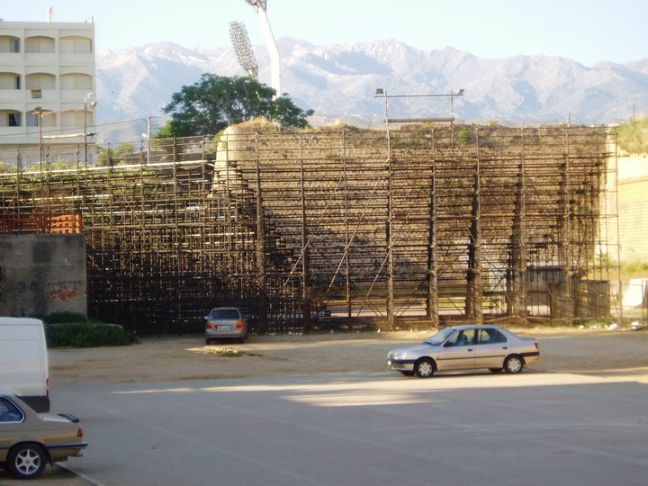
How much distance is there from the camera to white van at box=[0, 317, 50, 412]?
1670 centimetres

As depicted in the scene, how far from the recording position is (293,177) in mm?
44031

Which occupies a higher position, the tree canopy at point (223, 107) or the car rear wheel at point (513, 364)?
the tree canopy at point (223, 107)

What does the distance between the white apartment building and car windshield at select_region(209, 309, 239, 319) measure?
53414 mm

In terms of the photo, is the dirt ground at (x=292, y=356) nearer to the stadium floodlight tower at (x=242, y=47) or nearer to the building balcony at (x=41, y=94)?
the building balcony at (x=41, y=94)

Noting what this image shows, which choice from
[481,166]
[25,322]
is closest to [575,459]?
[25,322]

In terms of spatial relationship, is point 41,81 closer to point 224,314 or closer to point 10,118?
point 10,118

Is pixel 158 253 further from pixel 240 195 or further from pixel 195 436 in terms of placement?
pixel 195 436

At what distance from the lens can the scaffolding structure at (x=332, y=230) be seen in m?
42.9

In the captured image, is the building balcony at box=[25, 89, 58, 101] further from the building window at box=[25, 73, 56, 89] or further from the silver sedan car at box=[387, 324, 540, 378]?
the silver sedan car at box=[387, 324, 540, 378]

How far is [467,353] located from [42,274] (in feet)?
60.1

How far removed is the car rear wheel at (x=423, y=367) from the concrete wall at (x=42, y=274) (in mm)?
16859

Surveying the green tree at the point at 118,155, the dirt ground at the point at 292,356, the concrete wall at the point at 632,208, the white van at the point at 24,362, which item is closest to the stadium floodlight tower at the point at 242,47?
the green tree at the point at 118,155

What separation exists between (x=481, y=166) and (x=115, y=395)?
24.6m

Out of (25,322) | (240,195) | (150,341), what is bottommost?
(150,341)
